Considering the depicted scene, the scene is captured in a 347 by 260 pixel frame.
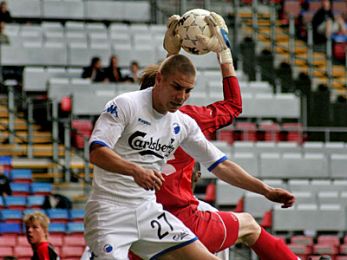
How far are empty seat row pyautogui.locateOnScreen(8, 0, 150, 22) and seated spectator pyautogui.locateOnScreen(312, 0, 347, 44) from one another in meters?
2.78

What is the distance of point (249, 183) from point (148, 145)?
0.61m

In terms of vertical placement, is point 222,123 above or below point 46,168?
above

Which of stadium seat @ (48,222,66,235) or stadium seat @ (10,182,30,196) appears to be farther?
stadium seat @ (10,182,30,196)

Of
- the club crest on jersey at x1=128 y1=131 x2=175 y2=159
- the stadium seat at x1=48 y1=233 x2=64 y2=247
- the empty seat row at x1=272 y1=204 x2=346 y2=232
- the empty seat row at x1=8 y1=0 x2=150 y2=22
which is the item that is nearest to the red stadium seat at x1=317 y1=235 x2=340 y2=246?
the empty seat row at x1=272 y1=204 x2=346 y2=232

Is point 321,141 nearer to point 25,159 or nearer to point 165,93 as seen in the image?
point 25,159

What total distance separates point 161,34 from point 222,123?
11381mm

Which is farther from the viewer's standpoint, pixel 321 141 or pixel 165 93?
pixel 321 141

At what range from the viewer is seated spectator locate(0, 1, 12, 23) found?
59.2ft

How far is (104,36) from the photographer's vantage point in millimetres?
18078

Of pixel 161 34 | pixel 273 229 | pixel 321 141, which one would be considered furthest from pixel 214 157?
pixel 161 34

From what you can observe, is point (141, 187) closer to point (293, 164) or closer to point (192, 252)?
point (192, 252)

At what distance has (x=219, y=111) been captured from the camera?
7301 mm

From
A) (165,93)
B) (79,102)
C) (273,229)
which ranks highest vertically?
(165,93)

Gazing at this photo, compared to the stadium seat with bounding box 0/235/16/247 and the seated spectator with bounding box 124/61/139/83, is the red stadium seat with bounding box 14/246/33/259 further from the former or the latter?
the seated spectator with bounding box 124/61/139/83
